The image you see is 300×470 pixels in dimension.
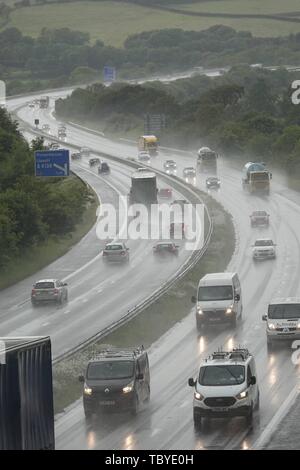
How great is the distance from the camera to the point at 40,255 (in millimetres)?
88562

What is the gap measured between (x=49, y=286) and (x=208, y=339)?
1633cm

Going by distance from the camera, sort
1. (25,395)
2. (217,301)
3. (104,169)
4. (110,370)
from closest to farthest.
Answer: (25,395), (110,370), (217,301), (104,169)

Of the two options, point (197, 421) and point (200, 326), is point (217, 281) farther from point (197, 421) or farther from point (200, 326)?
point (197, 421)

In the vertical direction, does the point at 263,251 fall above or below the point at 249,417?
above

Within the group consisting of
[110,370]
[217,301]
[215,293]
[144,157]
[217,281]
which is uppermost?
[144,157]

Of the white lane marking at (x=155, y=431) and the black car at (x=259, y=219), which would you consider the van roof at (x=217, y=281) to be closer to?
the white lane marking at (x=155, y=431)

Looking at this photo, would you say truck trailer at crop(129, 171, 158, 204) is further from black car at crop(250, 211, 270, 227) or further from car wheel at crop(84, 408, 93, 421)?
car wheel at crop(84, 408, 93, 421)

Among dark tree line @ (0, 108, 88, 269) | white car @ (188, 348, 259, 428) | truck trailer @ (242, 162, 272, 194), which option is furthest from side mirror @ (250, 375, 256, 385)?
truck trailer @ (242, 162, 272, 194)

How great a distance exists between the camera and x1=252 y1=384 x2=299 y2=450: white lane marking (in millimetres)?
32406

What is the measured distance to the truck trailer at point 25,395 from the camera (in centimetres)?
2550

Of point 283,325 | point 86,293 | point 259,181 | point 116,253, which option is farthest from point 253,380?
point 259,181

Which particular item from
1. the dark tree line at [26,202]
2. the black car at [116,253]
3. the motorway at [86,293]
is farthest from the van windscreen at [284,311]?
the black car at [116,253]

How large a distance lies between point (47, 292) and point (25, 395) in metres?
43.0

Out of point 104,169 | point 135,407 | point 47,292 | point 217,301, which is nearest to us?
point 135,407
